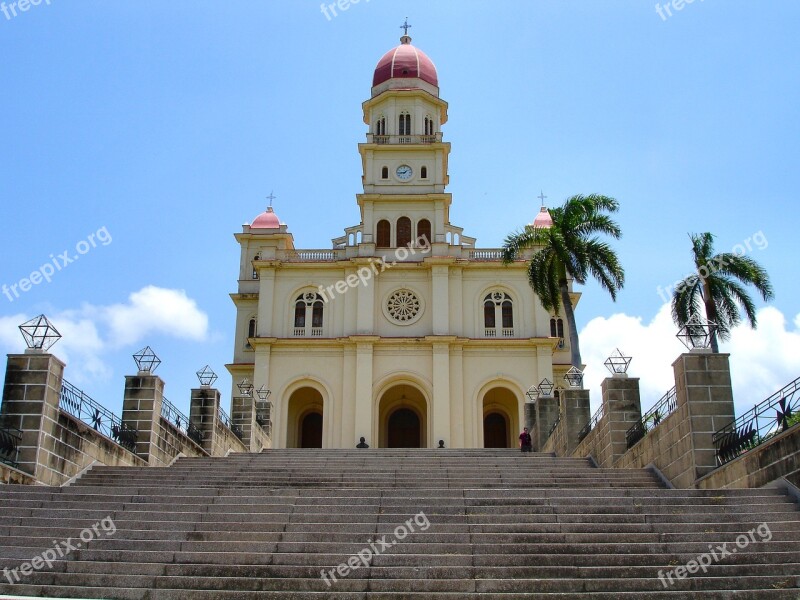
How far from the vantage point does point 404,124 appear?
46.6 meters

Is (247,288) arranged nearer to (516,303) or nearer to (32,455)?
(516,303)

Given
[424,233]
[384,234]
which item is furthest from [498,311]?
[384,234]

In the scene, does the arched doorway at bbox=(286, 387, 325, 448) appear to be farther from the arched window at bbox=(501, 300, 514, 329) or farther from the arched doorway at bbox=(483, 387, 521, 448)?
the arched window at bbox=(501, 300, 514, 329)

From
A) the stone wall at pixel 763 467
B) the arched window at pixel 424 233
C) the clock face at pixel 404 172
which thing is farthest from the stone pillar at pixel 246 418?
the clock face at pixel 404 172

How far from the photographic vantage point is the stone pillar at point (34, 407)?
50.2ft

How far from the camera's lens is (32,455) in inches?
601

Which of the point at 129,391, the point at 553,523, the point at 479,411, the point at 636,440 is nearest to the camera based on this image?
the point at 553,523

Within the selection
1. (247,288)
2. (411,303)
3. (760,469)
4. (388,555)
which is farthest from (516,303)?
(388,555)

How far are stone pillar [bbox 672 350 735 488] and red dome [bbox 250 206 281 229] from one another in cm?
3666

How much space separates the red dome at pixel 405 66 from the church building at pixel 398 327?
5.26ft

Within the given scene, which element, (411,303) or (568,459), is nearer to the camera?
(568,459)

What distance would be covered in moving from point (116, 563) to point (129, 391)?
979 cm

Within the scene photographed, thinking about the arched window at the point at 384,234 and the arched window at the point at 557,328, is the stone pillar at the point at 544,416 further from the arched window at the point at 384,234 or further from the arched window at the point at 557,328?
the arched window at the point at 557,328

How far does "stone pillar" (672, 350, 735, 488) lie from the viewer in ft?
47.8
